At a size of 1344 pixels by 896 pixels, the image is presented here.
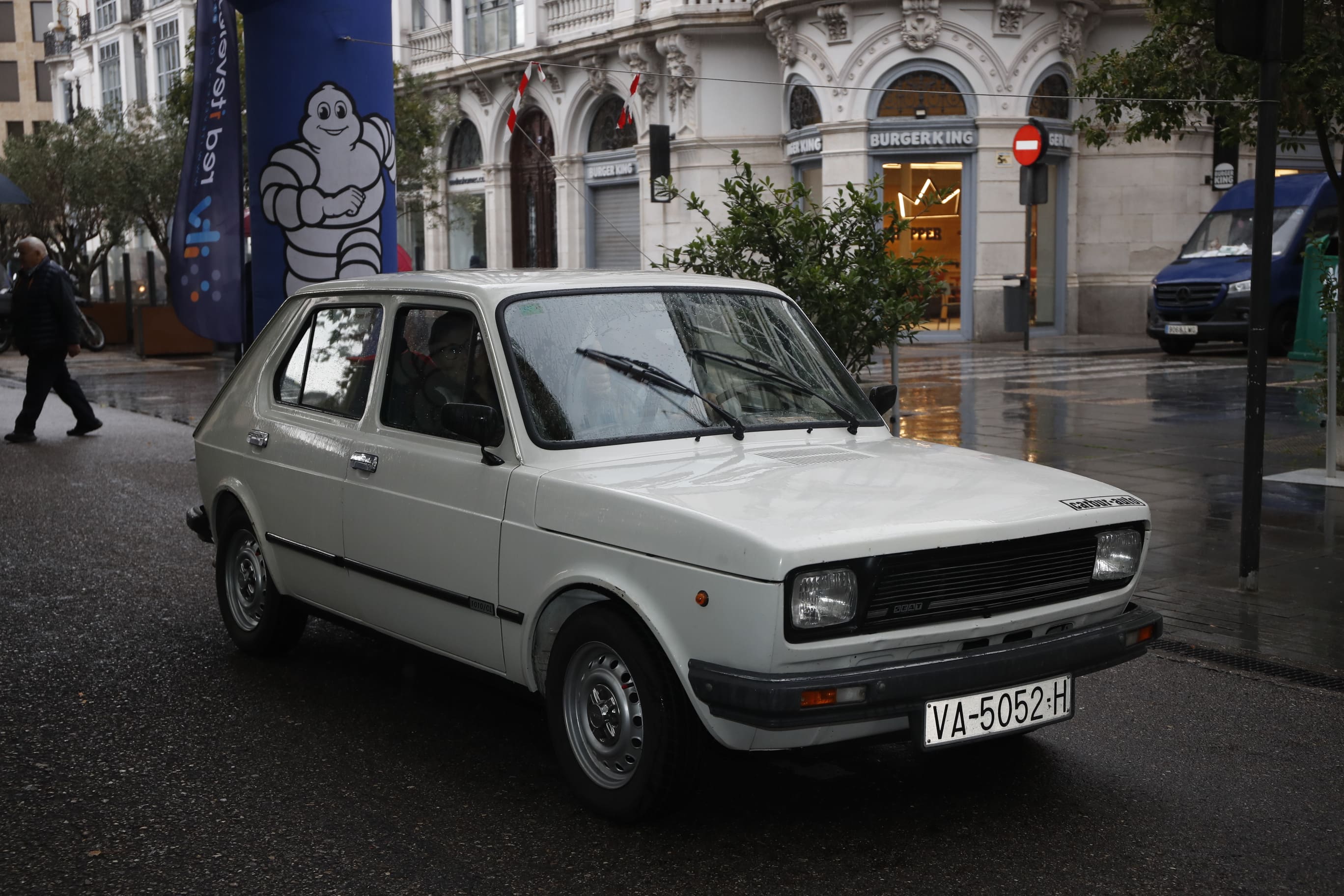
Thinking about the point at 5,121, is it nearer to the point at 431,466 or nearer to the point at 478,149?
the point at 478,149

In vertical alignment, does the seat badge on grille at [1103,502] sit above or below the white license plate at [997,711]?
above

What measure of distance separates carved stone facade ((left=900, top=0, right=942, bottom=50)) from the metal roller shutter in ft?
26.3

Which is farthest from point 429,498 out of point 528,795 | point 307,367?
point 307,367

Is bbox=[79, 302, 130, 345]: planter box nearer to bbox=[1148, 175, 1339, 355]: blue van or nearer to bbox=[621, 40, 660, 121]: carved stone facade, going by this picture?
bbox=[621, 40, 660, 121]: carved stone facade

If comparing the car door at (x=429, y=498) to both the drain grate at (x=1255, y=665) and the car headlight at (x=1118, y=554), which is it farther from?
the drain grate at (x=1255, y=665)

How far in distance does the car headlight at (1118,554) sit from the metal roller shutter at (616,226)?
96.5 feet

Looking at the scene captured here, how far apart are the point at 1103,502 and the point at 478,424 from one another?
1887mm

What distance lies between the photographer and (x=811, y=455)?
4.72m

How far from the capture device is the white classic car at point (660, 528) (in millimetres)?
3826

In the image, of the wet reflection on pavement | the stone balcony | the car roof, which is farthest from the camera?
the stone balcony

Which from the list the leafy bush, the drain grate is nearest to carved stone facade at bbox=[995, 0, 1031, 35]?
the leafy bush

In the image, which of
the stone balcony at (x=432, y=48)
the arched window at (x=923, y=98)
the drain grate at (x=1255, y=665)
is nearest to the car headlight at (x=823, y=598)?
the drain grate at (x=1255, y=665)

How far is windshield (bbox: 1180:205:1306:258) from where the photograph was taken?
22328 millimetres

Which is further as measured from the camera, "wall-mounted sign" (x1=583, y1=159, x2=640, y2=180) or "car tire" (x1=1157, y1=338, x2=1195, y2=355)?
"wall-mounted sign" (x1=583, y1=159, x2=640, y2=180)
